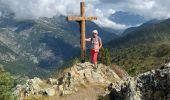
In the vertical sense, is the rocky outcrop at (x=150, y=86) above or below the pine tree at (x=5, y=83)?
above

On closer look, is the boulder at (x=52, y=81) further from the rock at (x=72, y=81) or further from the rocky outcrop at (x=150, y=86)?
the rocky outcrop at (x=150, y=86)

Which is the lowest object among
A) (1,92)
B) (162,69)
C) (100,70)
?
(1,92)

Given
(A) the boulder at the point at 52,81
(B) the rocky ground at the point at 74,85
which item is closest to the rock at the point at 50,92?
(B) the rocky ground at the point at 74,85

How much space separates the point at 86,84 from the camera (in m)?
36.6

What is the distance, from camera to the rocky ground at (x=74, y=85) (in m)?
34.3

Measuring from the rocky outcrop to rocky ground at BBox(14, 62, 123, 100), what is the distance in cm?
827

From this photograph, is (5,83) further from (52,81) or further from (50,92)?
(50,92)

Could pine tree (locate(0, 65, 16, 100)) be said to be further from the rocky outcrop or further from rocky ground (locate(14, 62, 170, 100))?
the rocky outcrop

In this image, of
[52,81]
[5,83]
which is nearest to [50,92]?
[52,81]

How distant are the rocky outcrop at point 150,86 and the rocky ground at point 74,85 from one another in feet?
27.1

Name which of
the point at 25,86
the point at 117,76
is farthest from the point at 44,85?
the point at 117,76

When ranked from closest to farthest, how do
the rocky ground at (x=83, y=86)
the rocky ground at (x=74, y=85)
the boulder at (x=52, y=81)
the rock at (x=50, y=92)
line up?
the rocky ground at (x=83, y=86) → the rocky ground at (x=74, y=85) → the rock at (x=50, y=92) → the boulder at (x=52, y=81)

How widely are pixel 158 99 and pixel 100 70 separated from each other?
17.4 m

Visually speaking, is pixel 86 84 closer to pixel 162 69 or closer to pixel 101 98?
pixel 101 98
